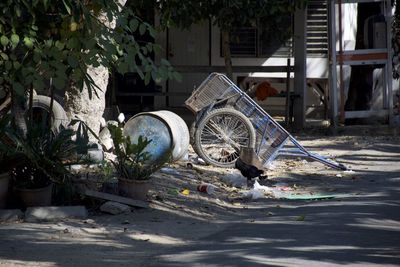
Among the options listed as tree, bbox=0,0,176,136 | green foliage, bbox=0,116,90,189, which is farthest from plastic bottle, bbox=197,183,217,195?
tree, bbox=0,0,176,136

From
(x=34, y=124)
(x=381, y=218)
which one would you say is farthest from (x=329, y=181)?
(x=34, y=124)

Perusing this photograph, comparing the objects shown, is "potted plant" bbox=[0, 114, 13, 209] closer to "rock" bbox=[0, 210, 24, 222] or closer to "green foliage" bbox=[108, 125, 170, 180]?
"rock" bbox=[0, 210, 24, 222]

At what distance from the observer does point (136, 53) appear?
19.7ft

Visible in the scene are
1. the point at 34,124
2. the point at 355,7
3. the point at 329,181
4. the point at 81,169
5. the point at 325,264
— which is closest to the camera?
the point at 325,264

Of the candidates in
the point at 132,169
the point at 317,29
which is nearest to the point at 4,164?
the point at 132,169

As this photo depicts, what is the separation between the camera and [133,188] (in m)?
9.14

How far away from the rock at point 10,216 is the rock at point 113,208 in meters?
0.95

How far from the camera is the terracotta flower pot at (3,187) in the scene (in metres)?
8.45

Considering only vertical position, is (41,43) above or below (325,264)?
above

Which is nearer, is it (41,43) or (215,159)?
(41,43)

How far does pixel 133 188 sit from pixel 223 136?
10.7 feet

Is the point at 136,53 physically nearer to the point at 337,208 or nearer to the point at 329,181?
the point at 337,208

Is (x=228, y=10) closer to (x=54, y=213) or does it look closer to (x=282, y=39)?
(x=282, y=39)

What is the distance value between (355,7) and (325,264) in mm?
13554
